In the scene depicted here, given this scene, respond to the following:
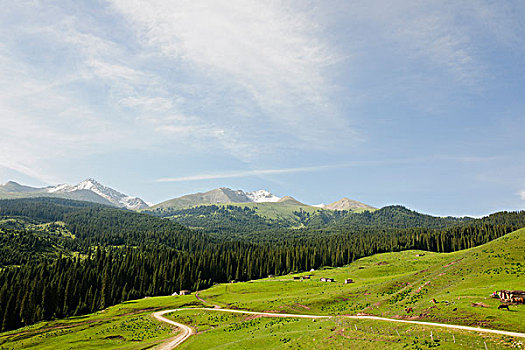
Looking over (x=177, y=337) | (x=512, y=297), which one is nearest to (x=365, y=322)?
(x=512, y=297)

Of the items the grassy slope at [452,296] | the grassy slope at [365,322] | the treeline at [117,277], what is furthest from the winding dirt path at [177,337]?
the treeline at [117,277]

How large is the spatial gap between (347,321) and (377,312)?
9.59 m

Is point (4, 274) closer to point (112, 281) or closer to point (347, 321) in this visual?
point (112, 281)

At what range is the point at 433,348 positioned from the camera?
91.6 feet

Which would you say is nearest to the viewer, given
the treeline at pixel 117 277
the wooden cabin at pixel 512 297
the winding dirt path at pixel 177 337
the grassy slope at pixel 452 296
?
the grassy slope at pixel 452 296

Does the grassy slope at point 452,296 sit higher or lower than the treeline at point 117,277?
higher

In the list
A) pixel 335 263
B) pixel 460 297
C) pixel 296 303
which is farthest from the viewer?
pixel 335 263

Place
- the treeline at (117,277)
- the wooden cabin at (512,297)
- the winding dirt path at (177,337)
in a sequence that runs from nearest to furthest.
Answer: the wooden cabin at (512,297)
the winding dirt path at (177,337)
the treeline at (117,277)

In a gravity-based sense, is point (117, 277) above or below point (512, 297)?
below

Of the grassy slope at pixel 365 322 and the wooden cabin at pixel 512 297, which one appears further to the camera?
the wooden cabin at pixel 512 297

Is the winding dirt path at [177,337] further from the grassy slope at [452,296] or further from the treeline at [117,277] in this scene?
the treeline at [117,277]

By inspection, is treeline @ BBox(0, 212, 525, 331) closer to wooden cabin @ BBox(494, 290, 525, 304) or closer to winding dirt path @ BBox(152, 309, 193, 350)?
winding dirt path @ BBox(152, 309, 193, 350)

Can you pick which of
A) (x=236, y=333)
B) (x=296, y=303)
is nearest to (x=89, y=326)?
(x=236, y=333)

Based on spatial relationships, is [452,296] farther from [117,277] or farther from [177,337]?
[117,277]
